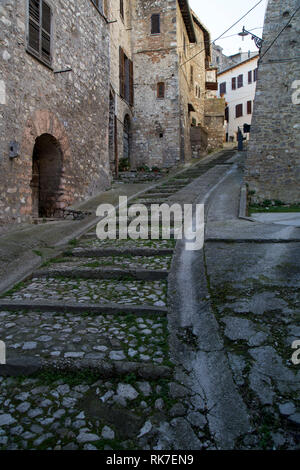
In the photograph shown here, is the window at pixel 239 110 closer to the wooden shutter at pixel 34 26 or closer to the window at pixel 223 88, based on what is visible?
the window at pixel 223 88

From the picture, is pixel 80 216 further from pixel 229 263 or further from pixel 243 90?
pixel 243 90

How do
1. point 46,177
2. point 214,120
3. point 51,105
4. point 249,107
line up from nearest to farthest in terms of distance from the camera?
1. point 51,105
2. point 46,177
3. point 214,120
4. point 249,107

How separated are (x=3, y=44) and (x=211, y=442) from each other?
6.53 metres

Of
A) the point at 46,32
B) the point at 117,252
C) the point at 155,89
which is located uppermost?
the point at 155,89

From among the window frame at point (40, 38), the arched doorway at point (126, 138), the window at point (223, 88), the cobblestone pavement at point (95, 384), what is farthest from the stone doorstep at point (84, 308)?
the window at point (223, 88)

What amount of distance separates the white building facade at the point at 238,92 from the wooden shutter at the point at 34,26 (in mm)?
30924

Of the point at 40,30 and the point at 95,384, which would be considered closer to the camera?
the point at 95,384

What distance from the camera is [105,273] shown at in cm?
375

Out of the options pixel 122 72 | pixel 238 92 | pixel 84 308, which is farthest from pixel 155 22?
pixel 238 92

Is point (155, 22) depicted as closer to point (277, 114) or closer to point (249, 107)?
point (277, 114)

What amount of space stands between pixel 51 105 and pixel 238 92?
112 feet

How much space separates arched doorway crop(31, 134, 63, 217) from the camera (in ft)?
25.0

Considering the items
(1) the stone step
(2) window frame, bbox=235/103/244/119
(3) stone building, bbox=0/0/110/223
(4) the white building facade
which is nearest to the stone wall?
(4) the white building facade

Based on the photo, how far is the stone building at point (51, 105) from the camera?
223 inches
